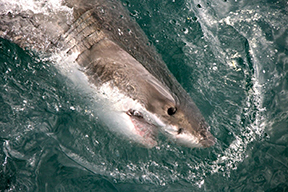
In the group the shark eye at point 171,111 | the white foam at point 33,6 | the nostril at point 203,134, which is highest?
the white foam at point 33,6

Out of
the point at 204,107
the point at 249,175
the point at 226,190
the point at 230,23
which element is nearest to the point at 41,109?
the point at 204,107

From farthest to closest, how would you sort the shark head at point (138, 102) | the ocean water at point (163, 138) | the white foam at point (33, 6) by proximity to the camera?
the ocean water at point (163, 138), the white foam at point (33, 6), the shark head at point (138, 102)

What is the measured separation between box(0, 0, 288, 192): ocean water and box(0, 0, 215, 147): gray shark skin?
0.77 feet

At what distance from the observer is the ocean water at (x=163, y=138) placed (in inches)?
103

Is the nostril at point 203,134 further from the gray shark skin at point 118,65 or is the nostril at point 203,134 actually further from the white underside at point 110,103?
the white underside at point 110,103

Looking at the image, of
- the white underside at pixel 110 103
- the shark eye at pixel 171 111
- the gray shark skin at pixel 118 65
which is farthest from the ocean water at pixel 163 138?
the shark eye at pixel 171 111

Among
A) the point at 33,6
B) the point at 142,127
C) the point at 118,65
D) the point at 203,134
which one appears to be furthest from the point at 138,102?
the point at 33,6

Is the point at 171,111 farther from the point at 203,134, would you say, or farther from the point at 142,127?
the point at 203,134

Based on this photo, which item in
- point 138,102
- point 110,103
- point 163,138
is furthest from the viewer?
point 163,138

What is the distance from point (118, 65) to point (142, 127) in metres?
0.58

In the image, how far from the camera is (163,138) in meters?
2.40

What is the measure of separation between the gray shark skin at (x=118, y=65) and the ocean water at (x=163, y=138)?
0.77 ft

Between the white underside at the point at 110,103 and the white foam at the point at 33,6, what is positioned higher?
the white foam at the point at 33,6

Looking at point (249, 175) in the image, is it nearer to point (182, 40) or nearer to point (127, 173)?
point (127, 173)
